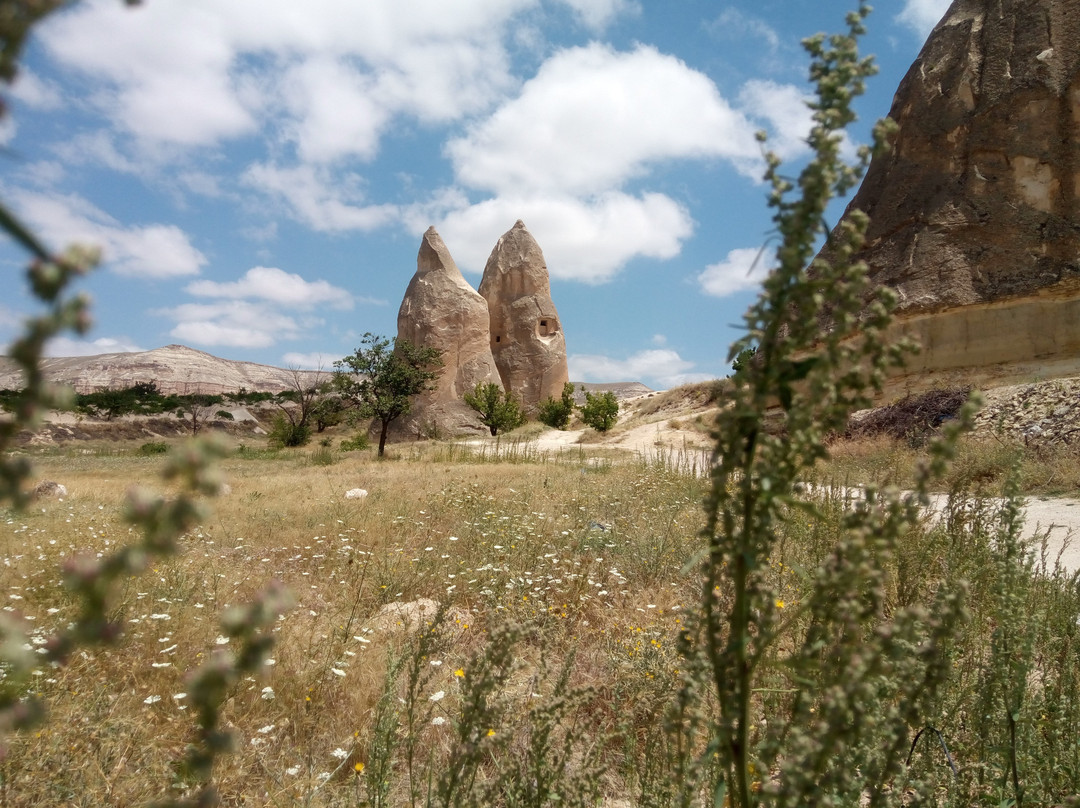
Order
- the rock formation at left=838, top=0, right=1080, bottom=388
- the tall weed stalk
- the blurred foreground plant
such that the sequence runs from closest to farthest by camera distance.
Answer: the blurred foreground plant, the tall weed stalk, the rock formation at left=838, top=0, right=1080, bottom=388

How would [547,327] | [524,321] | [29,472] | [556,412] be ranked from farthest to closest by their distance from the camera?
[547,327] < [524,321] < [556,412] < [29,472]

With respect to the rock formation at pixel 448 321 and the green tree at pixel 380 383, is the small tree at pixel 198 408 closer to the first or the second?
the rock formation at pixel 448 321

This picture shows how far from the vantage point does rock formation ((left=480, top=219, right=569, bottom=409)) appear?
37781 millimetres

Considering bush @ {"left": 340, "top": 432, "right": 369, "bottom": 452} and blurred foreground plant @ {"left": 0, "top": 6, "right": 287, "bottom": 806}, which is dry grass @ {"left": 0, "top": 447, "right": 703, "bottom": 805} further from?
bush @ {"left": 340, "top": 432, "right": 369, "bottom": 452}

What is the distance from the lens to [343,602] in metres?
4.14

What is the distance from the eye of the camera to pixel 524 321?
3809 cm

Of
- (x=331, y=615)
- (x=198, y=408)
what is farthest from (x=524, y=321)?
(x=331, y=615)

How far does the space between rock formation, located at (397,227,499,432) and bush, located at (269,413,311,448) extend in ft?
20.5

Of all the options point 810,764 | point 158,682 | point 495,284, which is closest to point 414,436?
point 495,284

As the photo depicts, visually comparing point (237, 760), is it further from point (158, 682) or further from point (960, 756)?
point (960, 756)

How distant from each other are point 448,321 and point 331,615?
31359 millimetres

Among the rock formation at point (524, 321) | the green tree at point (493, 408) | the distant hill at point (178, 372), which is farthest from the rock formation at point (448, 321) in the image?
the distant hill at point (178, 372)

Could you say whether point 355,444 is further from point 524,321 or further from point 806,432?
point 806,432

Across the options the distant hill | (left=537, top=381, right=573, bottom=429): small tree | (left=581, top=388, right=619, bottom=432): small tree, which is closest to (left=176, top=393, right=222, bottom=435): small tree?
(left=537, top=381, right=573, bottom=429): small tree
